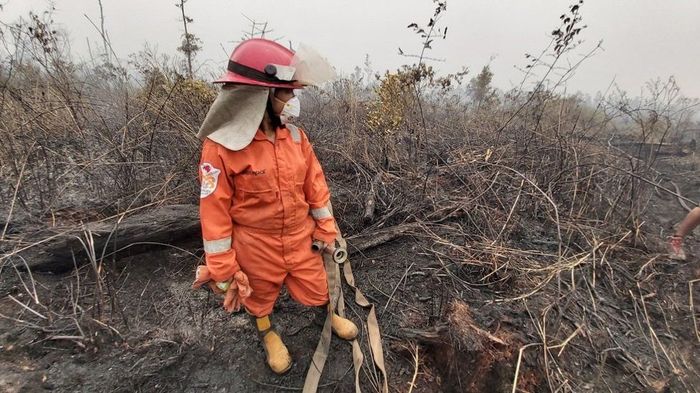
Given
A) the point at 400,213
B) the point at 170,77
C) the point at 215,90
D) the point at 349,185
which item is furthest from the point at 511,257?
the point at 170,77

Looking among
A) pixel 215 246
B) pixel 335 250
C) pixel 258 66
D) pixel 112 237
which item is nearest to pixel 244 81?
pixel 258 66

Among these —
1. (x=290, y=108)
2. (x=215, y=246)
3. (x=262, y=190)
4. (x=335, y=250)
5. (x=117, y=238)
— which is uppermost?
(x=290, y=108)

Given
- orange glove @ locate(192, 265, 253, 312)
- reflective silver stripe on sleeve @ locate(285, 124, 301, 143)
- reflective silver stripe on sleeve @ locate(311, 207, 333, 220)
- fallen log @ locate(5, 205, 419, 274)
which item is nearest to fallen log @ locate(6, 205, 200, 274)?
fallen log @ locate(5, 205, 419, 274)

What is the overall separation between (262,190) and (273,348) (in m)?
0.92

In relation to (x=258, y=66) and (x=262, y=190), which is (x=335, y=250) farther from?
(x=258, y=66)

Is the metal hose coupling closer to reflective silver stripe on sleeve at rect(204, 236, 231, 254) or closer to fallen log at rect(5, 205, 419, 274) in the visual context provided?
reflective silver stripe on sleeve at rect(204, 236, 231, 254)

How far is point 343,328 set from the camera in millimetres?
1839

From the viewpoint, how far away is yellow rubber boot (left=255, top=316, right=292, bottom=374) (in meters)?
1.68

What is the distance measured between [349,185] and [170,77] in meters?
2.09

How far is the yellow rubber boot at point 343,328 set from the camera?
1.83 metres

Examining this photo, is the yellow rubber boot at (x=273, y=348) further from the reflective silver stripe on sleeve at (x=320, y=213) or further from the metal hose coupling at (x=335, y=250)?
the reflective silver stripe on sleeve at (x=320, y=213)

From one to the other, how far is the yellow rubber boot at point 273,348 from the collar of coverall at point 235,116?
39.6 inches

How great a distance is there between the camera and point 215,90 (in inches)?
129

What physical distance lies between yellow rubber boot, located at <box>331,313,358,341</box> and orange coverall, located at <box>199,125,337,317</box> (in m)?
0.21
